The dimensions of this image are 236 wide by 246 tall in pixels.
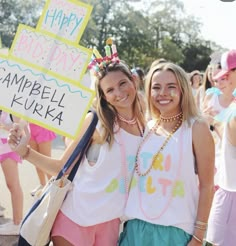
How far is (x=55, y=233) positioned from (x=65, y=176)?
27cm

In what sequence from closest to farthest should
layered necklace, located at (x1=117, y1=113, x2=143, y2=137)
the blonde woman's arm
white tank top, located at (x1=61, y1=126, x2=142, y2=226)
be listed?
1. the blonde woman's arm
2. white tank top, located at (x1=61, y1=126, x2=142, y2=226)
3. layered necklace, located at (x1=117, y1=113, x2=143, y2=137)

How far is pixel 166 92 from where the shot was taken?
2.05 m

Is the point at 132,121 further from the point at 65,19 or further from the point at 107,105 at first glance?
the point at 65,19

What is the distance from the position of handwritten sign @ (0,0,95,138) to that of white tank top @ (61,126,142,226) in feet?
0.73

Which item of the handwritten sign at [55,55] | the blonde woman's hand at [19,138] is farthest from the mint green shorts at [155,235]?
the handwritten sign at [55,55]

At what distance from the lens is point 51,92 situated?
2137 millimetres

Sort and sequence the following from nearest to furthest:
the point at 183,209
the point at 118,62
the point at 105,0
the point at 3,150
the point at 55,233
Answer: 1. the point at 183,209
2. the point at 55,233
3. the point at 118,62
4. the point at 3,150
5. the point at 105,0

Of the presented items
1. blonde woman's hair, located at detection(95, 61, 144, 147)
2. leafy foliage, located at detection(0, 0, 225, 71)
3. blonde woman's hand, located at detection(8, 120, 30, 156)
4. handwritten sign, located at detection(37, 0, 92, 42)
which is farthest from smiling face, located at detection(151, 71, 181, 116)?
leafy foliage, located at detection(0, 0, 225, 71)

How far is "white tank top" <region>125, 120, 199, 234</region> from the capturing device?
77.7 inches

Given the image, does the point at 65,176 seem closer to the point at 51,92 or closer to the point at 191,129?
the point at 51,92

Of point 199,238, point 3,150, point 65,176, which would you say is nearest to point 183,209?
point 199,238

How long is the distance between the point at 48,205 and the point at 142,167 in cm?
48

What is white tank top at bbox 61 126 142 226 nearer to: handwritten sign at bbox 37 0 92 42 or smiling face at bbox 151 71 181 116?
smiling face at bbox 151 71 181 116

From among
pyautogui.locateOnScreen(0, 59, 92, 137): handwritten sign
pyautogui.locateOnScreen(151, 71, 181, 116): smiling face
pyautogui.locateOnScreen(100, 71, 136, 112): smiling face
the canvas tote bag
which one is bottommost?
the canvas tote bag
